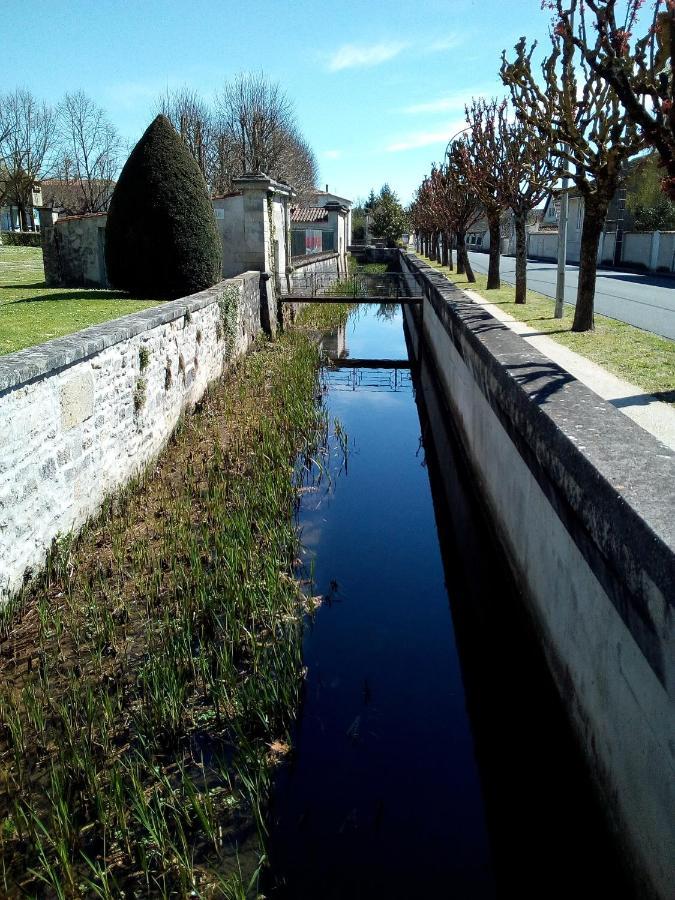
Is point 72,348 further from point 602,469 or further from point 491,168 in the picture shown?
point 491,168

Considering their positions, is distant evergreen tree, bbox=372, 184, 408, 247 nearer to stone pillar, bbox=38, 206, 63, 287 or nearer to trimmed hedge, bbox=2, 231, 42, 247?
trimmed hedge, bbox=2, 231, 42, 247

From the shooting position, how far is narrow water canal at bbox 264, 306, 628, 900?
11.4 ft

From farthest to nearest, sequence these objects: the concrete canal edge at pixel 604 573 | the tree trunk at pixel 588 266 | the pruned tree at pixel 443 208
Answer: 1. the pruned tree at pixel 443 208
2. the tree trunk at pixel 588 266
3. the concrete canal edge at pixel 604 573

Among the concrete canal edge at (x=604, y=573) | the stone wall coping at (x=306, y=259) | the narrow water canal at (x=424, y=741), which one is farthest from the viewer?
the stone wall coping at (x=306, y=259)

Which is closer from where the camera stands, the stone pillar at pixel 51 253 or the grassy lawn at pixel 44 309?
the grassy lawn at pixel 44 309

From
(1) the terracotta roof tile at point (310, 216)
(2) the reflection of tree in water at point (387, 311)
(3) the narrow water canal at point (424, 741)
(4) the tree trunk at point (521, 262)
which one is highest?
(1) the terracotta roof tile at point (310, 216)

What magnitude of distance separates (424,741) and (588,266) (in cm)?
814

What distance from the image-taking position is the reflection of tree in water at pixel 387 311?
90.4 ft

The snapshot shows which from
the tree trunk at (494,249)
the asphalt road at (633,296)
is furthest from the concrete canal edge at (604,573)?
the tree trunk at (494,249)

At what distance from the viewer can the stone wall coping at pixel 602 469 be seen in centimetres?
275

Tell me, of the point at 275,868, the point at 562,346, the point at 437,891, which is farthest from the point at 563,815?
the point at 562,346

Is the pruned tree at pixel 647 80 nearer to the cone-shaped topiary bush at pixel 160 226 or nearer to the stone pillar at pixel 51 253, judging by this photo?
the cone-shaped topiary bush at pixel 160 226

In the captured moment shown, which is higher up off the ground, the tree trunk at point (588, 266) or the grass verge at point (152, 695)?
the tree trunk at point (588, 266)

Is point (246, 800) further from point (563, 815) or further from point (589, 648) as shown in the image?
point (589, 648)
